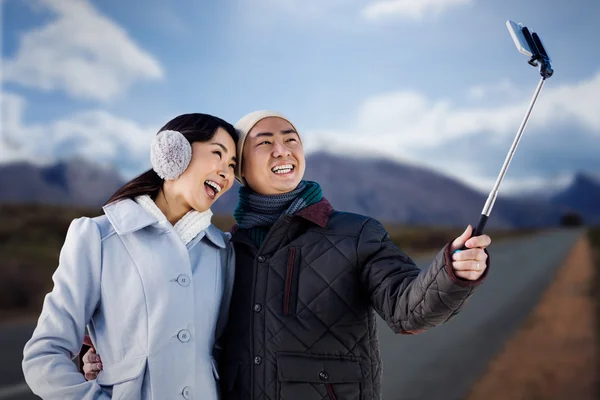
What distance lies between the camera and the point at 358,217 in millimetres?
2461

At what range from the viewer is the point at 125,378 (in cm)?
202

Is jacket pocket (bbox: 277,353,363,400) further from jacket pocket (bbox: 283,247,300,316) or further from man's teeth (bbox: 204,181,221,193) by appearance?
man's teeth (bbox: 204,181,221,193)

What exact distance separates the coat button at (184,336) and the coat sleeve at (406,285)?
71cm

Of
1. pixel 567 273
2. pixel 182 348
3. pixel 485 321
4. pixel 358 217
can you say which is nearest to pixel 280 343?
pixel 182 348

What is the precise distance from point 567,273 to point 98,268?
16149 millimetres

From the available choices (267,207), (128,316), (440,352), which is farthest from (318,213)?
(440,352)

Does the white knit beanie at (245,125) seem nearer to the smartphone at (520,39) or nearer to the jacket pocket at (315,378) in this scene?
the jacket pocket at (315,378)

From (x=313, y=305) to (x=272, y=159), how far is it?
0.69m

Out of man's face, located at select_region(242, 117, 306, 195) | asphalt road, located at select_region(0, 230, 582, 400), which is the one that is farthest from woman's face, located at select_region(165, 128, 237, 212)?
asphalt road, located at select_region(0, 230, 582, 400)

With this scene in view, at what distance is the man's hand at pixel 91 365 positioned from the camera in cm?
219

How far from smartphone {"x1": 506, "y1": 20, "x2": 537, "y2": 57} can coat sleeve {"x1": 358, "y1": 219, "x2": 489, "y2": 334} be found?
771 mm

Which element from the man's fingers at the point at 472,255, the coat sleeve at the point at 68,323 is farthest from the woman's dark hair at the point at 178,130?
the man's fingers at the point at 472,255

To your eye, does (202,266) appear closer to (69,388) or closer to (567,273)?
(69,388)

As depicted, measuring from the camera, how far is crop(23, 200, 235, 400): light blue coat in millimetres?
1979
